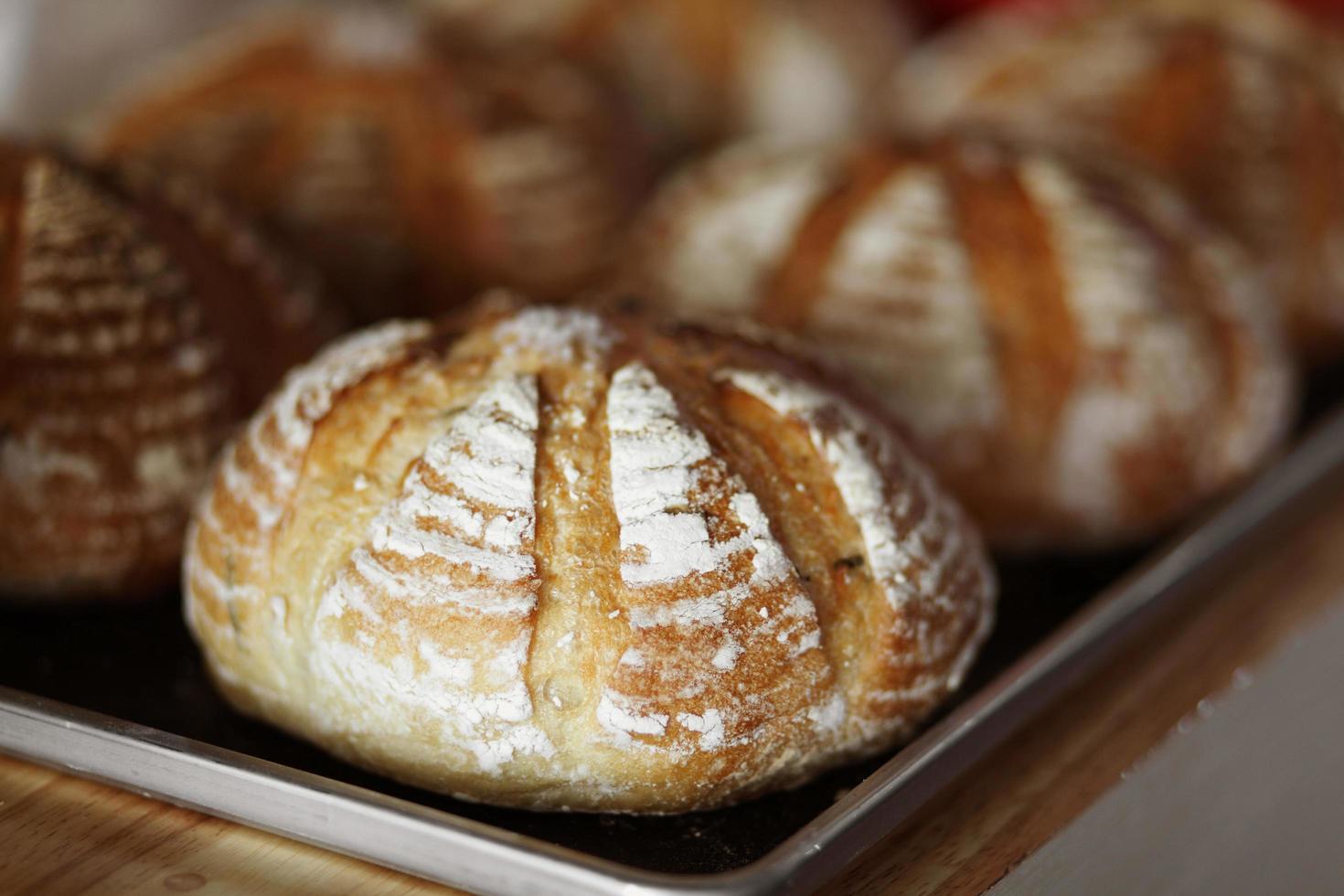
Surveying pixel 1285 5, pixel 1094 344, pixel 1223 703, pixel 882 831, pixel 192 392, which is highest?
pixel 1285 5

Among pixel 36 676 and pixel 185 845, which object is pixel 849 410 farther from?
pixel 36 676

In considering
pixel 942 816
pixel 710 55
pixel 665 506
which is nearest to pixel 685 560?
pixel 665 506

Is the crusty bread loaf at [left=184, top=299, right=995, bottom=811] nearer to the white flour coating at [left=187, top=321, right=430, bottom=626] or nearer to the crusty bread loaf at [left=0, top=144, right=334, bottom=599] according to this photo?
the white flour coating at [left=187, top=321, right=430, bottom=626]

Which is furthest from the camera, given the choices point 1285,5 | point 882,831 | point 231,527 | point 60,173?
point 1285,5

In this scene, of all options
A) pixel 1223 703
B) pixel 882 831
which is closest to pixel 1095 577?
pixel 1223 703

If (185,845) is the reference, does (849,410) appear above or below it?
above

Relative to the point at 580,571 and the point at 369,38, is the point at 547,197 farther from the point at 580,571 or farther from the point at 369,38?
the point at 580,571

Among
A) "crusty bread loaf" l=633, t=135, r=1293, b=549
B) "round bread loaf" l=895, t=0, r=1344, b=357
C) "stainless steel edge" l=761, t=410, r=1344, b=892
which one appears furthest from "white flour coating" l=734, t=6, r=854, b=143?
"stainless steel edge" l=761, t=410, r=1344, b=892
